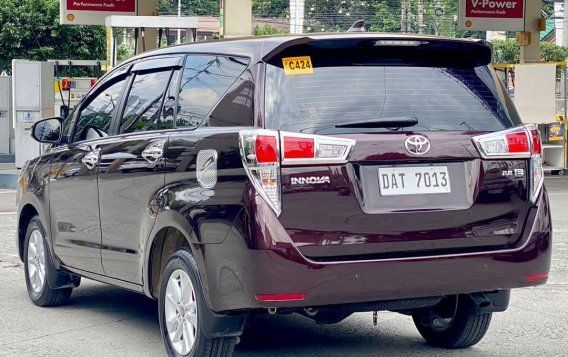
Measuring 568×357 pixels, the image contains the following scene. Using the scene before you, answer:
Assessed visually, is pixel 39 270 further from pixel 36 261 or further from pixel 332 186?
pixel 332 186

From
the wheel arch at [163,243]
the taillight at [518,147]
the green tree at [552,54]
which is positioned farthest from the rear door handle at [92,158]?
the green tree at [552,54]

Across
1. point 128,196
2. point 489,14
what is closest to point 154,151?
point 128,196

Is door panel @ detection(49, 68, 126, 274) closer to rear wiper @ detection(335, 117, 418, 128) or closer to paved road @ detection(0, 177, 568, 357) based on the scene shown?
paved road @ detection(0, 177, 568, 357)

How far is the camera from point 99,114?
7883 millimetres

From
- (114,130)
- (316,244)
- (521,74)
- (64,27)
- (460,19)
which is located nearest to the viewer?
(316,244)

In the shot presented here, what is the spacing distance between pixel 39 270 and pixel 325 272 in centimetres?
376

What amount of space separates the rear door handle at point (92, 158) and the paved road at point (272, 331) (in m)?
Answer: 1.13

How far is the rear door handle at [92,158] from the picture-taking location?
7504mm

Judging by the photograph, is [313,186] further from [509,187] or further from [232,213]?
[509,187]

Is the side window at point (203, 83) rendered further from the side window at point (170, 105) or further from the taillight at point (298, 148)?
the taillight at point (298, 148)

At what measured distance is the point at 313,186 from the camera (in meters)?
5.64

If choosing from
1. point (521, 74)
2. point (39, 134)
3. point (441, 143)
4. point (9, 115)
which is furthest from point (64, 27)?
point (441, 143)

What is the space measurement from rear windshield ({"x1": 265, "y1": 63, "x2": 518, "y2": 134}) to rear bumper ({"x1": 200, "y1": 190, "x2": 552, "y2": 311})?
20.5 inches

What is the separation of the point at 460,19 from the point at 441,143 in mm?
20001
